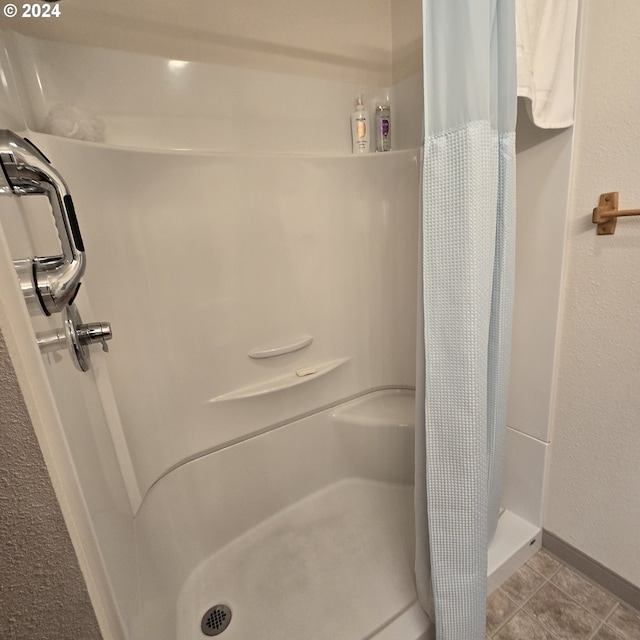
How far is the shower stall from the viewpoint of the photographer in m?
0.98

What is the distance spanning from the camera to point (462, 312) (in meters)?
0.76

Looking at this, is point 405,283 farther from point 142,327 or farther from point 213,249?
point 142,327

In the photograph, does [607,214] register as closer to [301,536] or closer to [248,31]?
[248,31]

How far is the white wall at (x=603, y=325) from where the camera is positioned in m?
0.86

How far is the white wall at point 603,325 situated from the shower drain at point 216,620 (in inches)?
45.1

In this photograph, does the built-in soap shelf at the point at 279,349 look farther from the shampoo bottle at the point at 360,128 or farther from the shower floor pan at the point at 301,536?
the shampoo bottle at the point at 360,128

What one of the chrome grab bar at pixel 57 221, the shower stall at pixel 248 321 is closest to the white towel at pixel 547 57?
the shower stall at pixel 248 321

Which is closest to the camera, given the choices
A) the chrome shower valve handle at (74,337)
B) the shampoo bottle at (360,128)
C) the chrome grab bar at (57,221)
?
the chrome grab bar at (57,221)

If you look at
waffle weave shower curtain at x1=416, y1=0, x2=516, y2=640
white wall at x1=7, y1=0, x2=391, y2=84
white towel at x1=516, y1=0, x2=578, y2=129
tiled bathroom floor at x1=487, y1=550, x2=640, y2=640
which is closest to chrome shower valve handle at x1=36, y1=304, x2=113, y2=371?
waffle weave shower curtain at x1=416, y1=0, x2=516, y2=640

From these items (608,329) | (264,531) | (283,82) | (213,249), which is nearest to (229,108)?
(283,82)

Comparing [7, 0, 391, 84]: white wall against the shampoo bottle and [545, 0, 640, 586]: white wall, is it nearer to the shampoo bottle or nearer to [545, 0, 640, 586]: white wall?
the shampoo bottle

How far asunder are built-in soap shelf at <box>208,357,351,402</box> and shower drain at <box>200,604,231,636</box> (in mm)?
641

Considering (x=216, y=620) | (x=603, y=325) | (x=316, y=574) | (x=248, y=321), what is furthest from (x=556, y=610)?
(x=248, y=321)

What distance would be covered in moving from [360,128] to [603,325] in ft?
3.71
